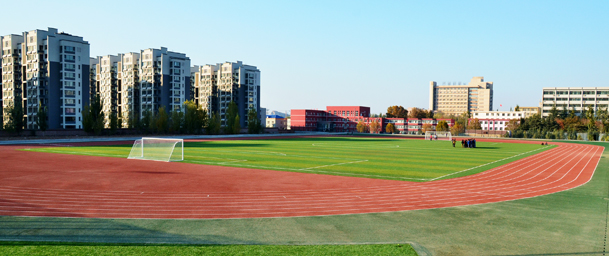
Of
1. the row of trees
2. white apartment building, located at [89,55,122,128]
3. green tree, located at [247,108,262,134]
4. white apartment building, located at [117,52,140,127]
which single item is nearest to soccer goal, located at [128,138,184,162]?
green tree, located at [247,108,262,134]

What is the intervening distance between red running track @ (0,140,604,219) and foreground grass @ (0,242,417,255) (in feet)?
9.03

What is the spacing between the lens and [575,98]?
442ft

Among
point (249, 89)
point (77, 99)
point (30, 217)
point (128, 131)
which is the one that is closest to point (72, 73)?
point (77, 99)

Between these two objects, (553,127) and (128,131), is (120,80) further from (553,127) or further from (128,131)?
(553,127)

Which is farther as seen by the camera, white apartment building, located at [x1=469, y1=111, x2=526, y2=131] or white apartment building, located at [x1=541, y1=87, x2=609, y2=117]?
white apartment building, located at [x1=469, y1=111, x2=526, y2=131]

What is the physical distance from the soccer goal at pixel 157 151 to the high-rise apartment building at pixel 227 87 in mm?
88482

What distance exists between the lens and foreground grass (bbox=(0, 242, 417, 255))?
7.62 m

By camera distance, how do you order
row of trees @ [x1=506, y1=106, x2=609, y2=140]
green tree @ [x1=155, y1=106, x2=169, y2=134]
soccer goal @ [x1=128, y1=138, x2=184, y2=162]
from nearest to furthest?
soccer goal @ [x1=128, y1=138, x2=184, y2=162]
green tree @ [x1=155, y1=106, x2=169, y2=134]
row of trees @ [x1=506, y1=106, x2=609, y2=140]

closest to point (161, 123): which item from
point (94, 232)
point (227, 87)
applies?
point (227, 87)

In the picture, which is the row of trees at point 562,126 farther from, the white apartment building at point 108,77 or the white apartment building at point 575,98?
the white apartment building at point 108,77

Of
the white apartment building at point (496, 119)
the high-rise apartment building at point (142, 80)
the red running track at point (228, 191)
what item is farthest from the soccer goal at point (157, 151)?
the white apartment building at point (496, 119)

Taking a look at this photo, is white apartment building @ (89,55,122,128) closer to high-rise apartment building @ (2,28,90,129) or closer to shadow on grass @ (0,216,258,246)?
high-rise apartment building @ (2,28,90,129)

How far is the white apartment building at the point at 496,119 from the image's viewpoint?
445ft

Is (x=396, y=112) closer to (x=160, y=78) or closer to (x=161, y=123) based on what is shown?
(x=160, y=78)
